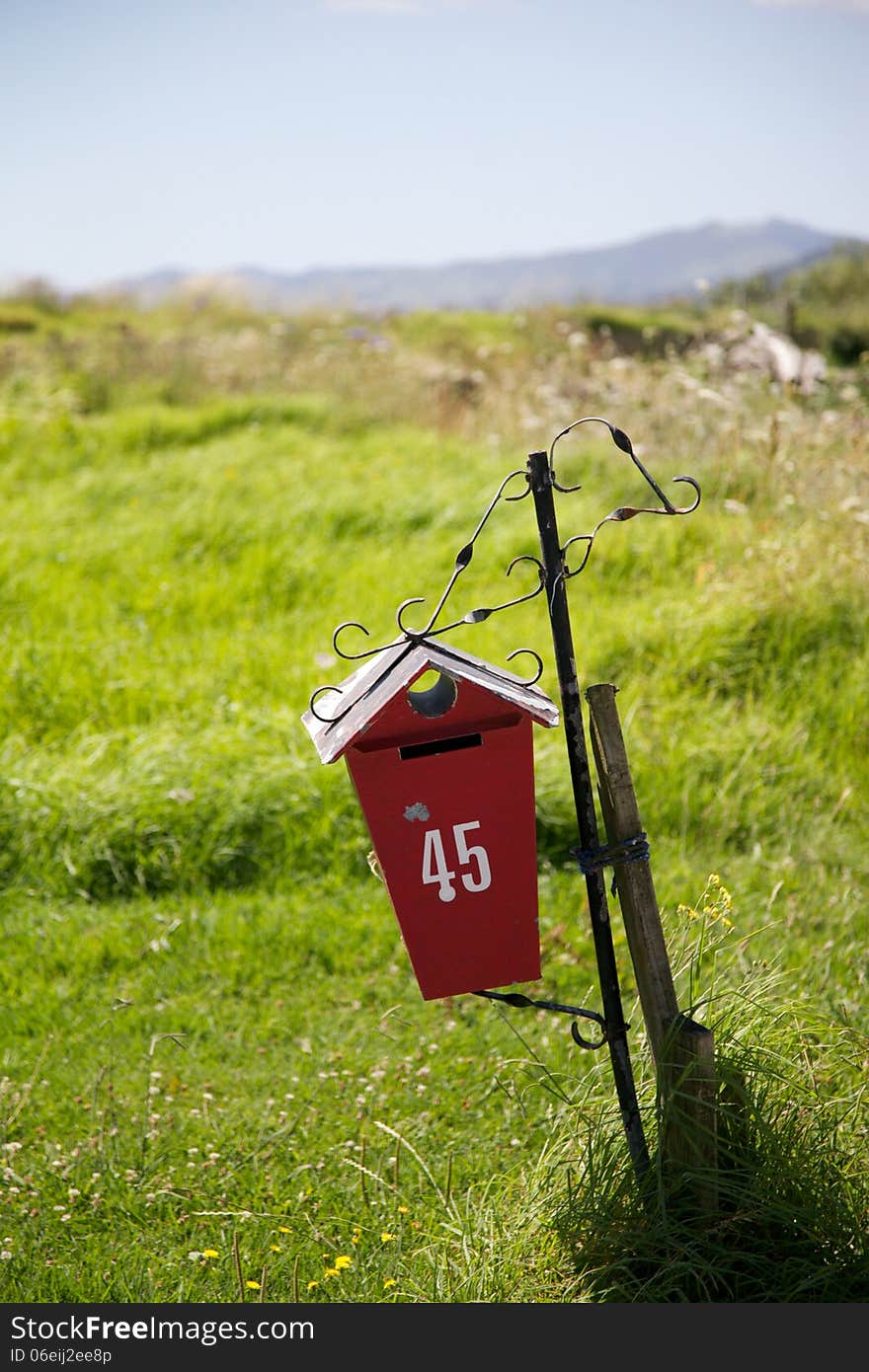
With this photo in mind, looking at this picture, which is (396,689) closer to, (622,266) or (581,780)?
(581,780)

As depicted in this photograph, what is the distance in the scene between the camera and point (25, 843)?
4000 mm

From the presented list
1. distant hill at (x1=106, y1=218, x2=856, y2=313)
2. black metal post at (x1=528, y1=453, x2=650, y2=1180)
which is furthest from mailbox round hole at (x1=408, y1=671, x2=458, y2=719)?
distant hill at (x1=106, y1=218, x2=856, y2=313)

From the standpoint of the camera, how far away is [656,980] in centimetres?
210

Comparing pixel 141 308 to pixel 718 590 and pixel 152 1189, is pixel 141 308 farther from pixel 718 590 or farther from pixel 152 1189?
pixel 152 1189

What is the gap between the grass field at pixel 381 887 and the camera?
91.1 inches

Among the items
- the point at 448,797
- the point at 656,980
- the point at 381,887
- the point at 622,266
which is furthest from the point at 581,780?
the point at 622,266

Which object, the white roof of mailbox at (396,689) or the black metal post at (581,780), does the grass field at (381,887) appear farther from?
the white roof of mailbox at (396,689)

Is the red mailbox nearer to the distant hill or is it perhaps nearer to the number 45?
the number 45

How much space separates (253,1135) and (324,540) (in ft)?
14.3

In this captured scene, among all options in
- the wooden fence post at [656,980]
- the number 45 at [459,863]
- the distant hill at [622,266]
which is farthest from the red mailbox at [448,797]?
the distant hill at [622,266]

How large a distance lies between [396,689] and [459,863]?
0.35 m

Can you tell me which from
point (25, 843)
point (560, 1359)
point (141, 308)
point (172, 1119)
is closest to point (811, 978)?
point (560, 1359)

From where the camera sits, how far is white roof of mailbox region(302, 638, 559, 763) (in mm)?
1868

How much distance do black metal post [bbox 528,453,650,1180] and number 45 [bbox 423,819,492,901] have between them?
189mm
